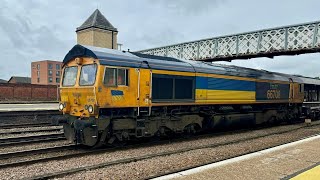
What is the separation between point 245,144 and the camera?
12156 mm

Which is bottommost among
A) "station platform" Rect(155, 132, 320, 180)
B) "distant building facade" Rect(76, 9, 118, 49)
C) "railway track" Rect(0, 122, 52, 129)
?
"railway track" Rect(0, 122, 52, 129)

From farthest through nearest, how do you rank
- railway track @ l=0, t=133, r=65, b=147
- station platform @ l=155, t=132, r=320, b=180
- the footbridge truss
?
the footbridge truss < railway track @ l=0, t=133, r=65, b=147 < station platform @ l=155, t=132, r=320, b=180

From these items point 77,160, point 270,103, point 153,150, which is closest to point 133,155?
point 153,150

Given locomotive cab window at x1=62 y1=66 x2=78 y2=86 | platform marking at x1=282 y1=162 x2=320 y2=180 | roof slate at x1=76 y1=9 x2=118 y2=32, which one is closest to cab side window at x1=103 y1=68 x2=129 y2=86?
locomotive cab window at x1=62 y1=66 x2=78 y2=86

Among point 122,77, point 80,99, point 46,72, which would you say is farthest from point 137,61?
point 46,72

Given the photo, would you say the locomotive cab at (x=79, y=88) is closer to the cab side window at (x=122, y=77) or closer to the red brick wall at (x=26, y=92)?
the cab side window at (x=122, y=77)

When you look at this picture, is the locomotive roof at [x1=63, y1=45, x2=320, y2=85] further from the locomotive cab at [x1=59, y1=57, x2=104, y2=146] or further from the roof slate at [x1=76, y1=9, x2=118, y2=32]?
the roof slate at [x1=76, y1=9, x2=118, y2=32]

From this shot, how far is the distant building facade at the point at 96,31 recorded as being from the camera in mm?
50719

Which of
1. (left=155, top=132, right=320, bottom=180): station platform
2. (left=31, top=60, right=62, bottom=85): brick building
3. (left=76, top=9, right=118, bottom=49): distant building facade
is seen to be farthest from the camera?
(left=31, top=60, right=62, bottom=85): brick building

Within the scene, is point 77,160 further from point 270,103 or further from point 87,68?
point 270,103

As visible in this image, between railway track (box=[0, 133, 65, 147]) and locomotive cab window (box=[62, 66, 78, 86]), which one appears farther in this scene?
railway track (box=[0, 133, 65, 147])

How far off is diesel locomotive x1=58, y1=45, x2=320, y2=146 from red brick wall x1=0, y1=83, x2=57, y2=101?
1350 inches

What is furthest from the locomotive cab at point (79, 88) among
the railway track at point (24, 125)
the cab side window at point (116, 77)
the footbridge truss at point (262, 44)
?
the footbridge truss at point (262, 44)

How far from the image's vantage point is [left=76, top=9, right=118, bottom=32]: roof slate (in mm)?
51297
